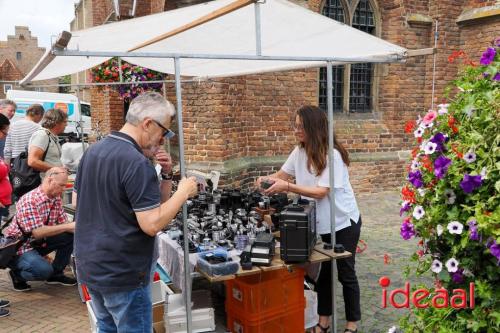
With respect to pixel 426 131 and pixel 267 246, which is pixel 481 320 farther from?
pixel 267 246

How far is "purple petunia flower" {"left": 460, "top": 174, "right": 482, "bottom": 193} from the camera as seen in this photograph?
6.98 feet

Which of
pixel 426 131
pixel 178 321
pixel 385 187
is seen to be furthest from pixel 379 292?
pixel 385 187

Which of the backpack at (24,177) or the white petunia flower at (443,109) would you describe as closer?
the white petunia flower at (443,109)

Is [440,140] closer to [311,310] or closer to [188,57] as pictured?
[188,57]

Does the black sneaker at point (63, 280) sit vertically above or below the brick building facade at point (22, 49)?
below

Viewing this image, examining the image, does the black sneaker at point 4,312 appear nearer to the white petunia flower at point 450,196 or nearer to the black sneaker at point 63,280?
the black sneaker at point 63,280

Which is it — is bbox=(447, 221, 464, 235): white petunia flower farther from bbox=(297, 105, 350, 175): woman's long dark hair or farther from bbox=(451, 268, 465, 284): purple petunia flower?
bbox=(297, 105, 350, 175): woman's long dark hair

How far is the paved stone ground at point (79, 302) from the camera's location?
4.14 metres

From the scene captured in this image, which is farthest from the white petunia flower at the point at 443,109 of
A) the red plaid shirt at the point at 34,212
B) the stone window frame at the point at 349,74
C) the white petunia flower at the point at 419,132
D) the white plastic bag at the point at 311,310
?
the stone window frame at the point at 349,74

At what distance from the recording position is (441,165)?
227cm

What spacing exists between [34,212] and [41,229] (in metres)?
0.18

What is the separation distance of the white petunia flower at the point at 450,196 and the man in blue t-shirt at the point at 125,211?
4.32 ft

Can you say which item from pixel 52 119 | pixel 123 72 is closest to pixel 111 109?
pixel 123 72

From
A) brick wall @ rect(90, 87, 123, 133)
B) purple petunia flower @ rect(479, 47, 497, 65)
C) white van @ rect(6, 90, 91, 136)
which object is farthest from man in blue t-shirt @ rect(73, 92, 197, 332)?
white van @ rect(6, 90, 91, 136)
